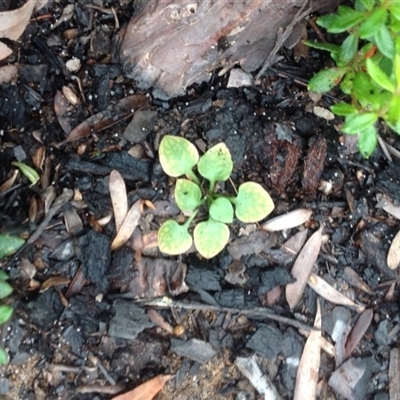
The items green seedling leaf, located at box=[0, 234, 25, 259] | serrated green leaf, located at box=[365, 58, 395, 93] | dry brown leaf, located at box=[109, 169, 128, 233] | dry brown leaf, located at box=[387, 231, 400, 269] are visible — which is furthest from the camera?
dry brown leaf, located at box=[387, 231, 400, 269]

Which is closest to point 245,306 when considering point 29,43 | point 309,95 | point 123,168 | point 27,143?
point 123,168

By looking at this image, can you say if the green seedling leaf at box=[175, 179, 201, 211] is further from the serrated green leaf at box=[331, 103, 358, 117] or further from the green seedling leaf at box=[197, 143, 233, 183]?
the serrated green leaf at box=[331, 103, 358, 117]

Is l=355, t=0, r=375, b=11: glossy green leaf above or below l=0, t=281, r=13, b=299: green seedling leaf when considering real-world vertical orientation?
above

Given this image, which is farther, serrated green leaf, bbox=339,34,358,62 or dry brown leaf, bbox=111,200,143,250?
dry brown leaf, bbox=111,200,143,250

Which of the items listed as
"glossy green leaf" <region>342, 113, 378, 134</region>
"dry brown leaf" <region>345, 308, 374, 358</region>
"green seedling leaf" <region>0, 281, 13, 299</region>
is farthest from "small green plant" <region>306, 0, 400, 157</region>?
"green seedling leaf" <region>0, 281, 13, 299</region>

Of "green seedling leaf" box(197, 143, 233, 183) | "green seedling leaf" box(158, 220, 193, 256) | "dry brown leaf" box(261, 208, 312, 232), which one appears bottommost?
"dry brown leaf" box(261, 208, 312, 232)

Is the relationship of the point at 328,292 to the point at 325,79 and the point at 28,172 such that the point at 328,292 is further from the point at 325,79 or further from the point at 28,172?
the point at 28,172

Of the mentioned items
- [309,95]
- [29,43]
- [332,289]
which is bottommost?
[332,289]

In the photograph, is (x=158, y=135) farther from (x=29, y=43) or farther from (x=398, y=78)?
(x=398, y=78)
